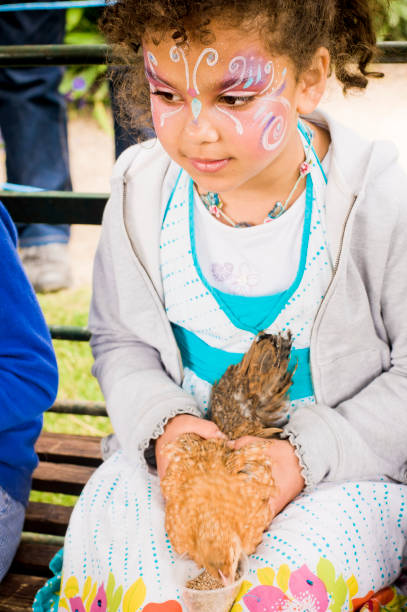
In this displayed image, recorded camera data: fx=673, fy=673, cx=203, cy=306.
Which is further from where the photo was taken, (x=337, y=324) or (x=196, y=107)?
(x=337, y=324)

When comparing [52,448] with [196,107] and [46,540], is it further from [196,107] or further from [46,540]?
[196,107]

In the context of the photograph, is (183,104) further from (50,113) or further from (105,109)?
(105,109)

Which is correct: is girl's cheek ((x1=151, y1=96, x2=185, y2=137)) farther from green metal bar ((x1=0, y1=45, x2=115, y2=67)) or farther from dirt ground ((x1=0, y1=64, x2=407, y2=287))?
green metal bar ((x1=0, y1=45, x2=115, y2=67))

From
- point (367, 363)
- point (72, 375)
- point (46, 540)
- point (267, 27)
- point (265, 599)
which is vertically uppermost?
point (267, 27)

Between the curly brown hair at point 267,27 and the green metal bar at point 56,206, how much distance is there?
0.45 m

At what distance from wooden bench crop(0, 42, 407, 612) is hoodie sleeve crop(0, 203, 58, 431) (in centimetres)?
44

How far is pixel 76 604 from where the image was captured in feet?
4.38

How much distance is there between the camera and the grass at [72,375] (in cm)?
276

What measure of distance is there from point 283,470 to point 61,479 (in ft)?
2.85

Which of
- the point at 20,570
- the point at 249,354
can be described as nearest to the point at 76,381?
the point at 20,570

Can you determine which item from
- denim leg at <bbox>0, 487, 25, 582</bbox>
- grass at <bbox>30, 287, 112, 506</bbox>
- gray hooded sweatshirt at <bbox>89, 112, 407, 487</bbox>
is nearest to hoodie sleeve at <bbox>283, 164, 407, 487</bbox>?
gray hooded sweatshirt at <bbox>89, 112, 407, 487</bbox>

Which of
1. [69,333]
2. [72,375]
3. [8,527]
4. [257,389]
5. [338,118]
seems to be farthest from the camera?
[72,375]

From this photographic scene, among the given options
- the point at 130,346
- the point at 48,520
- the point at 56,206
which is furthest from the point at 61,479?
the point at 56,206

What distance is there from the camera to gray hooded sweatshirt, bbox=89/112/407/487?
4.48ft
